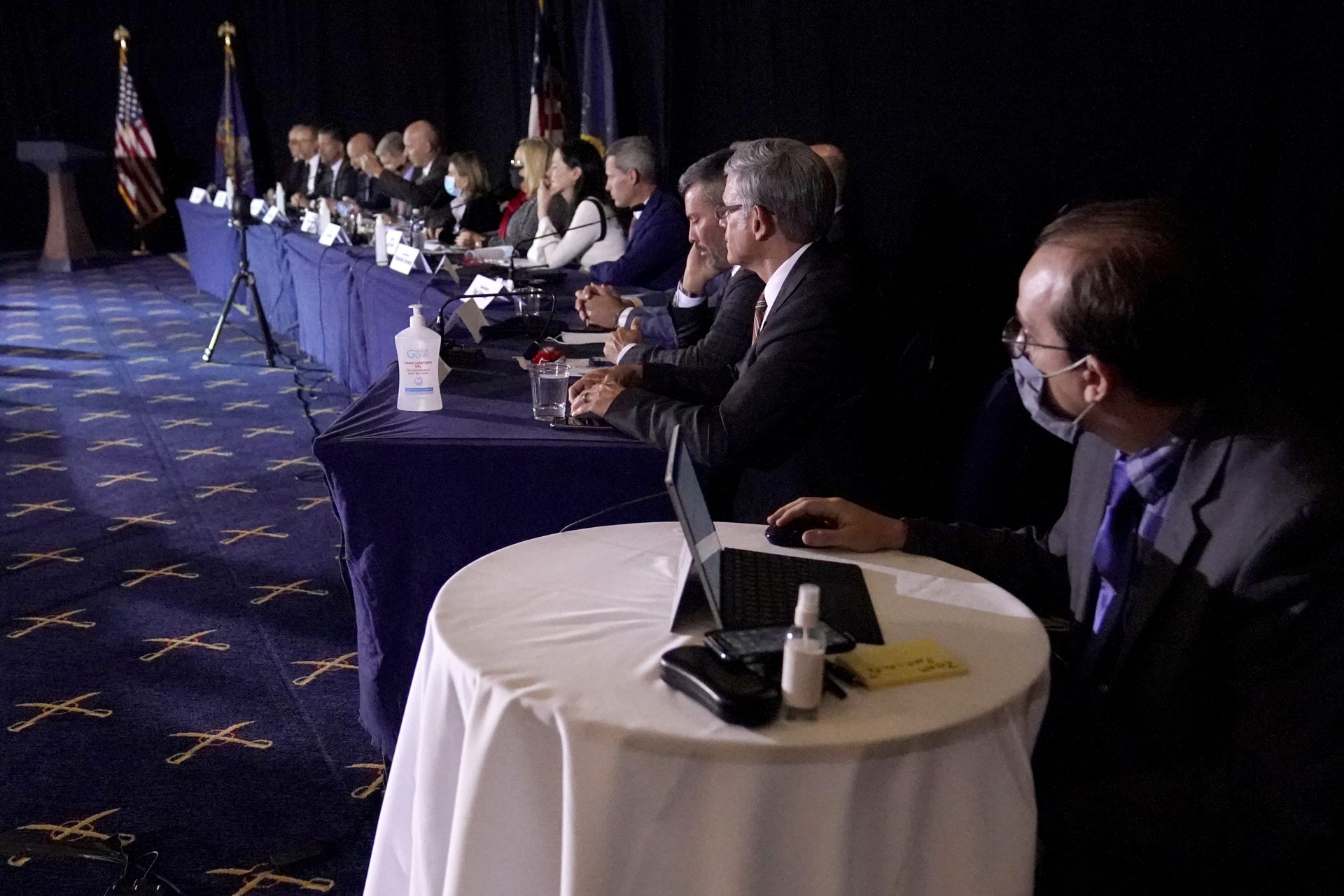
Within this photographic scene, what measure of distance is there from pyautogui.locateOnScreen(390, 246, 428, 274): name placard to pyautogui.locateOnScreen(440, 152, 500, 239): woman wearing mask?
1717 millimetres

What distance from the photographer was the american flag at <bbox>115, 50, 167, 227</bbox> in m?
10.5

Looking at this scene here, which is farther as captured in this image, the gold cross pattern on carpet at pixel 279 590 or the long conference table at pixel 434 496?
the gold cross pattern on carpet at pixel 279 590

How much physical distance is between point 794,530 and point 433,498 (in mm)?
768

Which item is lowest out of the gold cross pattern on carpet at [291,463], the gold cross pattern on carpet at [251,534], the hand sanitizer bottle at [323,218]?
the gold cross pattern on carpet at [251,534]

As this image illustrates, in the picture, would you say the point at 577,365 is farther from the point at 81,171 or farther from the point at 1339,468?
the point at 81,171

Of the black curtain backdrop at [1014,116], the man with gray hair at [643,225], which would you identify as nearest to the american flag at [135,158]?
the black curtain backdrop at [1014,116]

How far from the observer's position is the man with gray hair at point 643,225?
4008 mm

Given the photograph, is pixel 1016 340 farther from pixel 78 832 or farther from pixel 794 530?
pixel 78 832

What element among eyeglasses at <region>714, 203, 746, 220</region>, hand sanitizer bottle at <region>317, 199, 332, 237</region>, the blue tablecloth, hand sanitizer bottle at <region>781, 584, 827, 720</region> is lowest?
the blue tablecloth

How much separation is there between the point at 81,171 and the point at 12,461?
8684mm

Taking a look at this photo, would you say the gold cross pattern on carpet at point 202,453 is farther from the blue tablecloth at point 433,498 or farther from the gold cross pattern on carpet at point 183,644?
the blue tablecloth at point 433,498

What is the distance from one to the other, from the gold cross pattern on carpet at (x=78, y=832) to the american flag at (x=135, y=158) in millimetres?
10045

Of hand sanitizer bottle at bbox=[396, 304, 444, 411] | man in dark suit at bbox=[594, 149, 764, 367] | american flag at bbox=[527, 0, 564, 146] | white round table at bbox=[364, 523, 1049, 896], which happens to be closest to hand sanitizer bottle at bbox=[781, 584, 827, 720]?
white round table at bbox=[364, 523, 1049, 896]

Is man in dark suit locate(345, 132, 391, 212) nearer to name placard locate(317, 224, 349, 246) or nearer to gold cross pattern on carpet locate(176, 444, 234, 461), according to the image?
name placard locate(317, 224, 349, 246)
